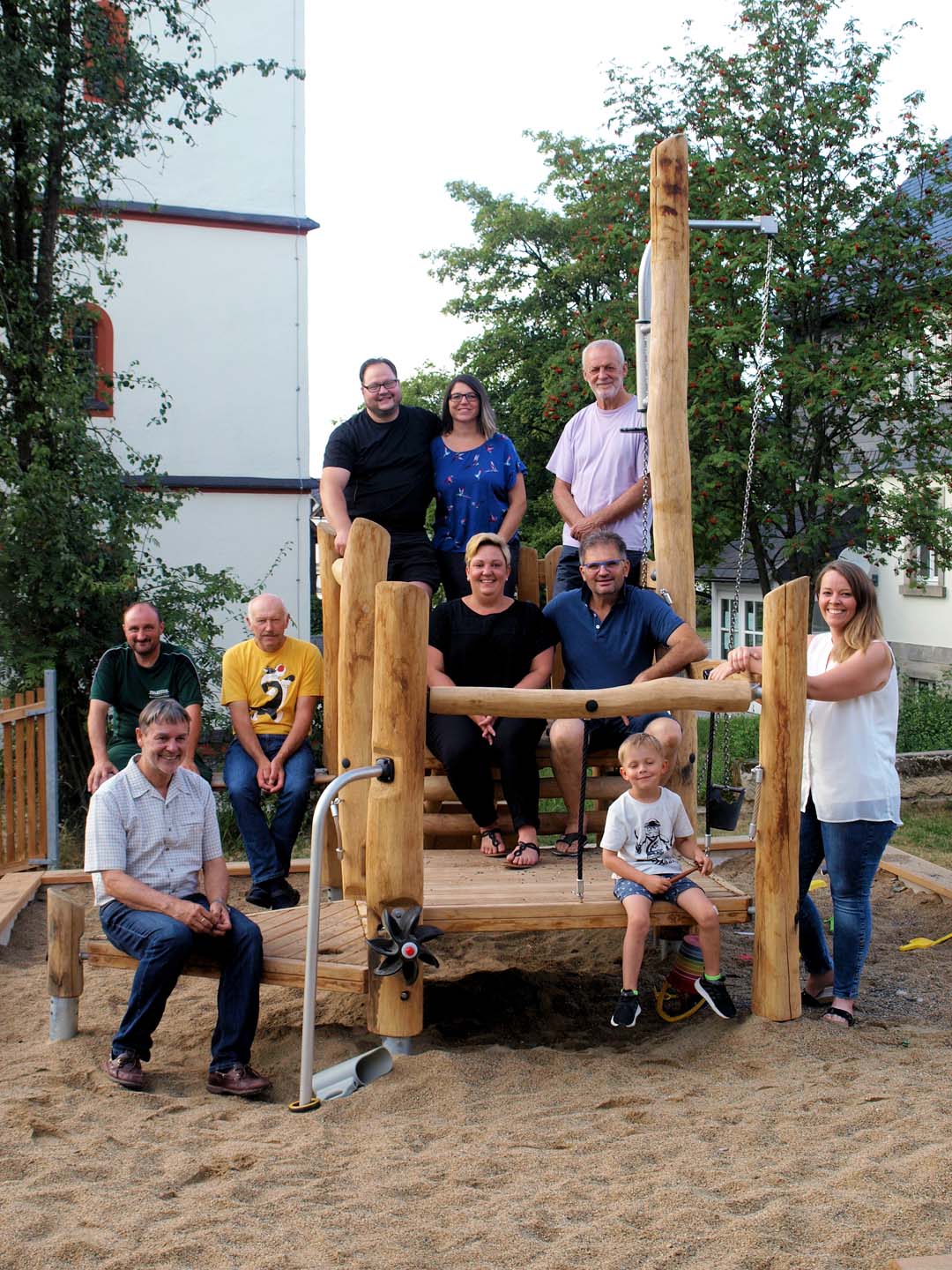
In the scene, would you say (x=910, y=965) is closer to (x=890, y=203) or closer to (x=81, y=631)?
(x=81, y=631)

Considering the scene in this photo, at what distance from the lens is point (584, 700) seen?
446cm

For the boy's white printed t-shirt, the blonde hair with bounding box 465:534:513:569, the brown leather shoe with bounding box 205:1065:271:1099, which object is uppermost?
the blonde hair with bounding box 465:534:513:569

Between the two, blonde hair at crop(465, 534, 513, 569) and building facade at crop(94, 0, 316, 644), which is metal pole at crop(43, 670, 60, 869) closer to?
blonde hair at crop(465, 534, 513, 569)

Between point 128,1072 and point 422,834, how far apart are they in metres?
1.29

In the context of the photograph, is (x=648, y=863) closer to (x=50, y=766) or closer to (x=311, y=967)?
(x=311, y=967)

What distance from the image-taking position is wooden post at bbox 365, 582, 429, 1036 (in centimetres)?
430

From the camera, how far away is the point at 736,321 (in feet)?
45.9

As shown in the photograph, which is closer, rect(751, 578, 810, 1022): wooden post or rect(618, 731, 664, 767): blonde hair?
rect(751, 578, 810, 1022): wooden post

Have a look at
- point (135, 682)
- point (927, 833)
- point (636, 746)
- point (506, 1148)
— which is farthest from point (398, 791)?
point (927, 833)

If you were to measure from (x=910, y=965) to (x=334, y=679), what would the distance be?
3.11 m

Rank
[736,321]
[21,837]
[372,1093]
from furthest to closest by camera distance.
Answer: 1. [736,321]
2. [21,837]
3. [372,1093]

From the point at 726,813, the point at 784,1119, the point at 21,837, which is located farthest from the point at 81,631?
the point at 784,1119

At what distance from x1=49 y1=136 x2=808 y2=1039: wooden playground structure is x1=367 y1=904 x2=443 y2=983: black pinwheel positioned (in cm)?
6

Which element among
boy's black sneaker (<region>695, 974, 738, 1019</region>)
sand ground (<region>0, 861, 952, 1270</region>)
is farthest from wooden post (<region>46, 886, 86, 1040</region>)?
boy's black sneaker (<region>695, 974, 738, 1019</region>)
